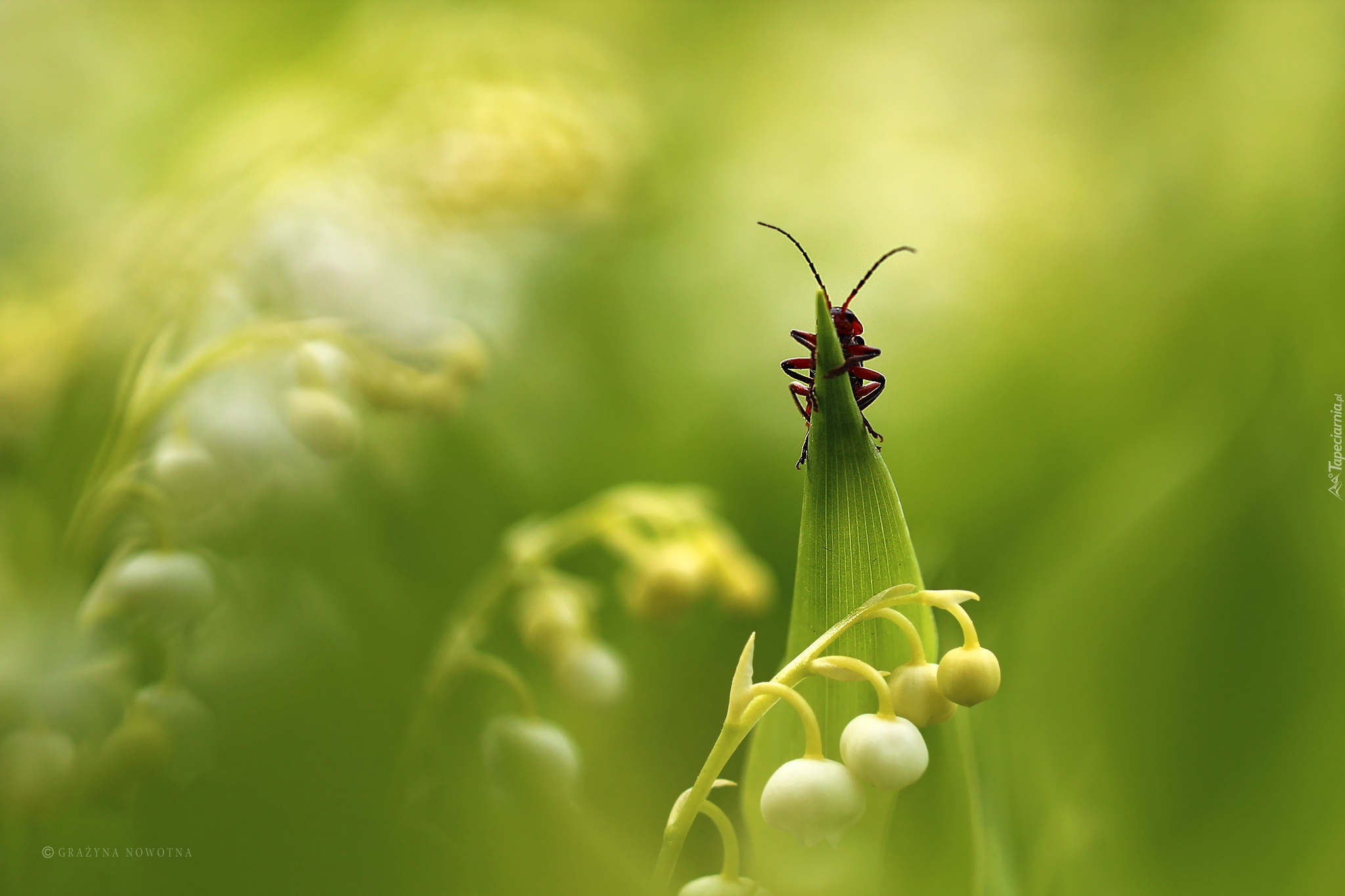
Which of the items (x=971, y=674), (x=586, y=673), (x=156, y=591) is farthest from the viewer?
(x=586, y=673)

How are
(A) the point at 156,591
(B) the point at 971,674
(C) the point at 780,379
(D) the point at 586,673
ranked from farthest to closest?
(C) the point at 780,379
(D) the point at 586,673
(A) the point at 156,591
(B) the point at 971,674

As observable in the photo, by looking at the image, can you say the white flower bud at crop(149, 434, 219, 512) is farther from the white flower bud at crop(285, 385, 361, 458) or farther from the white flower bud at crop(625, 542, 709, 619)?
the white flower bud at crop(625, 542, 709, 619)

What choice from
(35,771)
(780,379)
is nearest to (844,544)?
(35,771)

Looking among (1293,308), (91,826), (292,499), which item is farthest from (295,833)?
(1293,308)

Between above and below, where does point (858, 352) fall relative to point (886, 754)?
above

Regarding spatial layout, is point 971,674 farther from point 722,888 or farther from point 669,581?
point 669,581

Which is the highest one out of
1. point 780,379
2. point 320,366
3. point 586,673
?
point 780,379

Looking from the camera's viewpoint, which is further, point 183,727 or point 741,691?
point 183,727

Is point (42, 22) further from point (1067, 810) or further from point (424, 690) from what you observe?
point (1067, 810)
